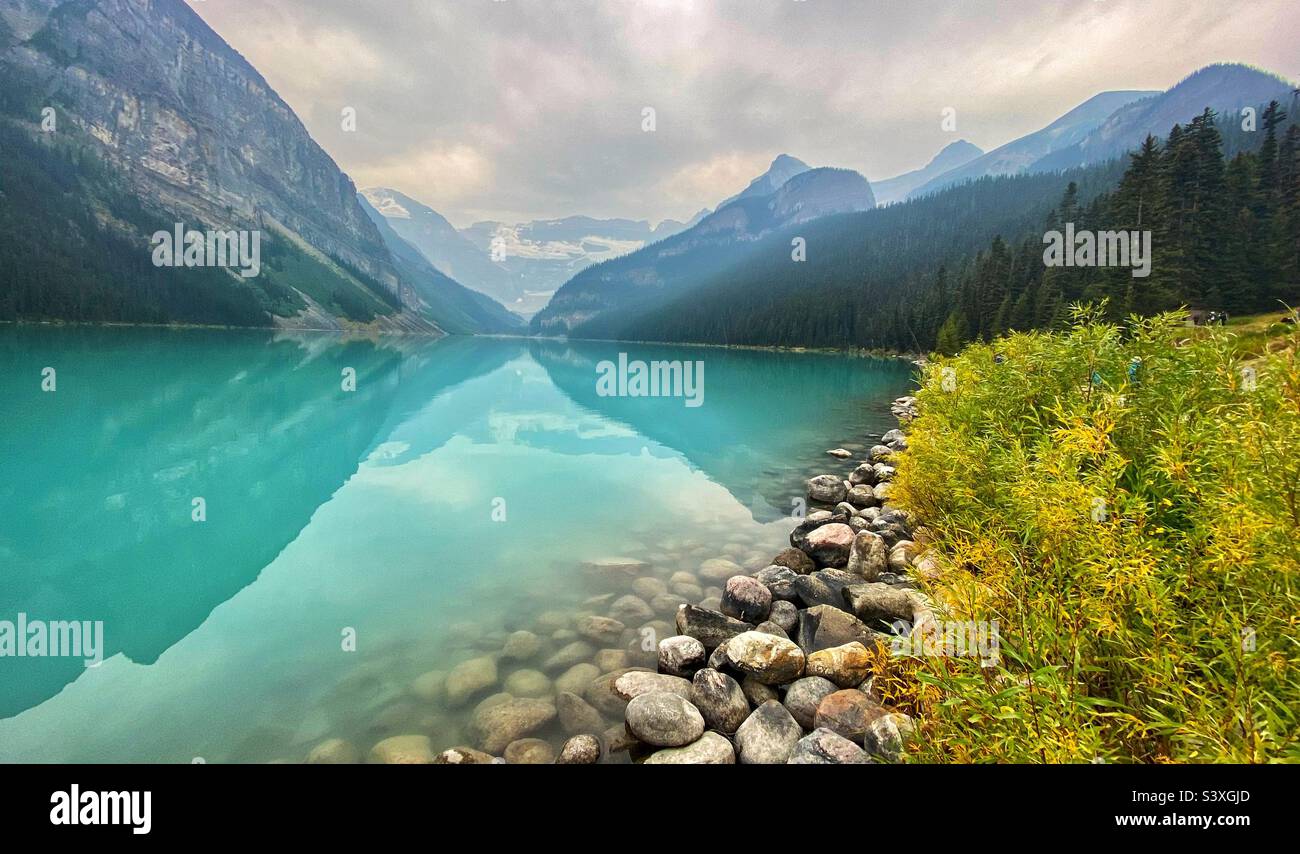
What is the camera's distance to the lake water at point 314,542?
296 inches

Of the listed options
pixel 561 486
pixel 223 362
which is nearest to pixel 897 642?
pixel 561 486

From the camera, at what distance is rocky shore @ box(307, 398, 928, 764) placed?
595 centimetres

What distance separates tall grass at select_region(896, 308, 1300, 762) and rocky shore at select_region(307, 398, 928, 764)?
116 cm

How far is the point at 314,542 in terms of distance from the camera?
561 inches

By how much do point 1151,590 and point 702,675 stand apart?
5.01 m

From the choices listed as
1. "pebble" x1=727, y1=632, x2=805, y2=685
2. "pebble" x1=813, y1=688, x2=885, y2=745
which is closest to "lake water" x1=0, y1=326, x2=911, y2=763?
"pebble" x1=727, y1=632, x2=805, y2=685

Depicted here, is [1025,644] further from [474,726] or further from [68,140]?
[68,140]

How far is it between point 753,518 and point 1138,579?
11.8 m

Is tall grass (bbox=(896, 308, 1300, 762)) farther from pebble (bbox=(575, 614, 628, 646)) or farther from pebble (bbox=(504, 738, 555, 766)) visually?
pebble (bbox=(575, 614, 628, 646))

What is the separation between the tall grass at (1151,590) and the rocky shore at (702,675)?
116 cm

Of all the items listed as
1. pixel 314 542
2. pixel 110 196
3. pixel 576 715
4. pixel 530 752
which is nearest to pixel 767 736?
pixel 576 715

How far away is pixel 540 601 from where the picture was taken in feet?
35.4

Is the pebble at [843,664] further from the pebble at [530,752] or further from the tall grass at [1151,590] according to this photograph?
the pebble at [530,752]

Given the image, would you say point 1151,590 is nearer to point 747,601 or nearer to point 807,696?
point 807,696
